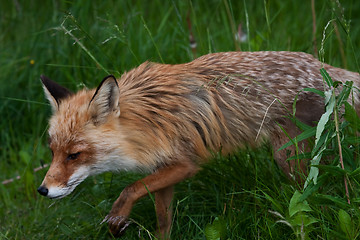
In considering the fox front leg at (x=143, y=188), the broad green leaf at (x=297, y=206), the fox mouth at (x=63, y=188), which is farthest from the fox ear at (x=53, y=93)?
the broad green leaf at (x=297, y=206)

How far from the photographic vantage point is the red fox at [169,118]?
4105 millimetres

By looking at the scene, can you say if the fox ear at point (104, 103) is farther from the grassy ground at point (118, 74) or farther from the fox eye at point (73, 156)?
the grassy ground at point (118, 74)

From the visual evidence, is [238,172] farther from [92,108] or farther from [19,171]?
[19,171]

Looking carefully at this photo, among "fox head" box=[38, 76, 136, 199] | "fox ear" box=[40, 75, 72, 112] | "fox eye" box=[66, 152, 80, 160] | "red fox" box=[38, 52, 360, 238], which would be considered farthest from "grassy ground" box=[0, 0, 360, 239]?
"fox eye" box=[66, 152, 80, 160]

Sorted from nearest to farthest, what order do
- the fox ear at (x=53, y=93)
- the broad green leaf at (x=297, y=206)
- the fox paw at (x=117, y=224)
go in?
the broad green leaf at (x=297, y=206) → the fox paw at (x=117, y=224) → the fox ear at (x=53, y=93)

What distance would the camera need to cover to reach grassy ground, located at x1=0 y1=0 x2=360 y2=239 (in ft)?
13.4

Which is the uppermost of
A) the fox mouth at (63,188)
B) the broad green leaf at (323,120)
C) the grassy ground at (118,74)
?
the broad green leaf at (323,120)

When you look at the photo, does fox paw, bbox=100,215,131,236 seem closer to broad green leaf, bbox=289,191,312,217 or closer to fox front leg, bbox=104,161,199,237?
fox front leg, bbox=104,161,199,237

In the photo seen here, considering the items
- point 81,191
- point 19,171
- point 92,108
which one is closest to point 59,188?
point 92,108

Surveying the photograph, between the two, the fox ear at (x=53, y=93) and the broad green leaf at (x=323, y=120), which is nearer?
the broad green leaf at (x=323, y=120)

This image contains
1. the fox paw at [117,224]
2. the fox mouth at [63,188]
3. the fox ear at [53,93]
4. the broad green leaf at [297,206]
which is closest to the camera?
the broad green leaf at [297,206]

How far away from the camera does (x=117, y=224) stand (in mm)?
4117

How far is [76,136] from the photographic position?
4.09m

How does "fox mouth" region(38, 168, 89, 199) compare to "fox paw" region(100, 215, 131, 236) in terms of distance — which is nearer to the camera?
"fox mouth" region(38, 168, 89, 199)
